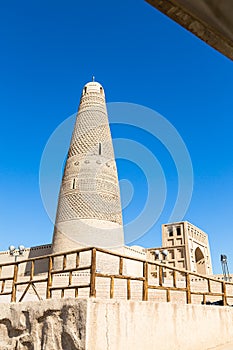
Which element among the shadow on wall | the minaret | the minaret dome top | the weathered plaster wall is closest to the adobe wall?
the weathered plaster wall

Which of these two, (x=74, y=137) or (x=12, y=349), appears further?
(x=74, y=137)

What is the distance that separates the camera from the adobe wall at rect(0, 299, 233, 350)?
315 cm

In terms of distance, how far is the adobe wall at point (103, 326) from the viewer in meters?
3.15

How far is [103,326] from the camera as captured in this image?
3172mm

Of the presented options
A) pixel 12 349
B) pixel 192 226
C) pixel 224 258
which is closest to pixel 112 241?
pixel 224 258

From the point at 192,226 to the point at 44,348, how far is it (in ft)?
62.6

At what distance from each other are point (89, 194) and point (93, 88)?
23.5ft

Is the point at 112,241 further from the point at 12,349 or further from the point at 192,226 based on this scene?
the point at 12,349

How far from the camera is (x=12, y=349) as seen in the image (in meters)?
4.00

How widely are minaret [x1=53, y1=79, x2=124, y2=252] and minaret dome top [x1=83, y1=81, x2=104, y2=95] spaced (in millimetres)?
2199

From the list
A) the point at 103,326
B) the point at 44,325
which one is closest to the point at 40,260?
the point at 44,325

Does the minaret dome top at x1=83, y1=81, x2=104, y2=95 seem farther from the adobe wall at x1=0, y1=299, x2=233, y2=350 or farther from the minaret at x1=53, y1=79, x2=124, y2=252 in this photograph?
the adobe wall at x1=0, y1=299, x2=233, y2=350

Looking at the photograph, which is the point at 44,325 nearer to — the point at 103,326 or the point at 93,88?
the point at 103,326

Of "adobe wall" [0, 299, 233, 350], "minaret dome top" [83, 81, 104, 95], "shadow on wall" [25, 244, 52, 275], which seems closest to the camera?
"adobe wall" [0, 299, 233, 350]
